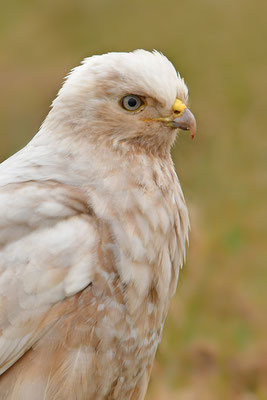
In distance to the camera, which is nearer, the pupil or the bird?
the bird

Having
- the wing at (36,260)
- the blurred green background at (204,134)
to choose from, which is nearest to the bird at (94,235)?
the wing at (36,260)

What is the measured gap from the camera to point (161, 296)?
3.36m

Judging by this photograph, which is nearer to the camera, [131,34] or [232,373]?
[232,373]

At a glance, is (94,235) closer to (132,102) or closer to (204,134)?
(132,102)

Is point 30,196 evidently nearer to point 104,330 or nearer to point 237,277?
point 104,330

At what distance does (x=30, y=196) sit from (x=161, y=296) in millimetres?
632

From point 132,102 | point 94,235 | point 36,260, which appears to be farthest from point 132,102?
point 36,260

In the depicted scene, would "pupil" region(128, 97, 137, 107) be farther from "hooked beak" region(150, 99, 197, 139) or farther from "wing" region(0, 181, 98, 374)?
"wing" region(0, 181, 98, 374)

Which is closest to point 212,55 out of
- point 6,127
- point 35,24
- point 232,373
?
point 35,24

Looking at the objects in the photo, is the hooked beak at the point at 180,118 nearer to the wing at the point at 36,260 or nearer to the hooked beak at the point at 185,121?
the hooked beak at the point at 185,121

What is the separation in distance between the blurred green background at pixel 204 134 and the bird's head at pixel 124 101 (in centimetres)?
270

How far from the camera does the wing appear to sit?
3.06m

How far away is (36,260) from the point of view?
121 inches

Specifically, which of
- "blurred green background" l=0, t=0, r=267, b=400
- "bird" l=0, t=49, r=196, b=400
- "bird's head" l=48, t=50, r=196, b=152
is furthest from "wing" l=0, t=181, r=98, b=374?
"blurred green background" l=0, t=0, r=267, b=400
